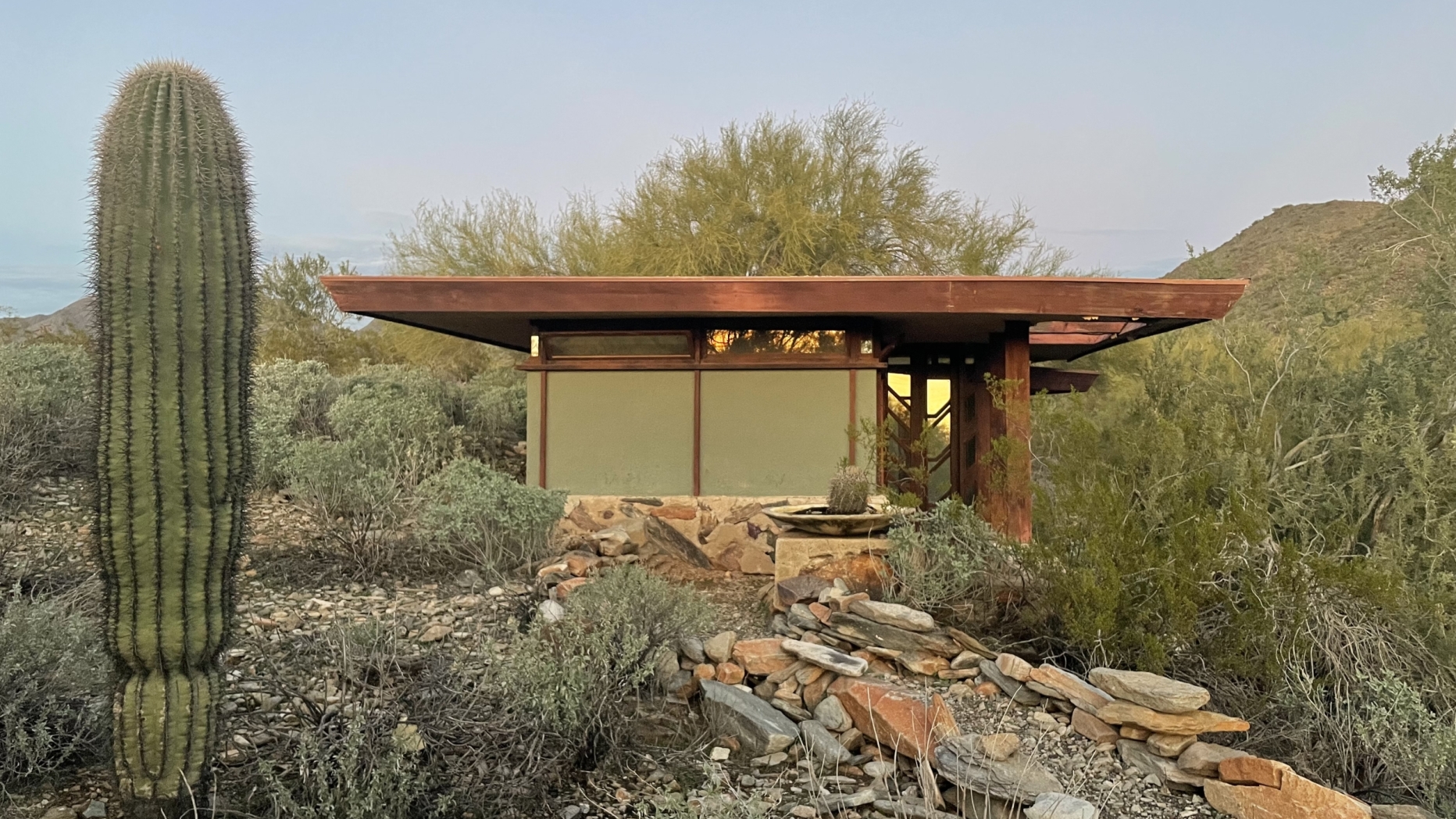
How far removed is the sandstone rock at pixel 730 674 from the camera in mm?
4562

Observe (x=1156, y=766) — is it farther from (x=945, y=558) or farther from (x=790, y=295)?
(x=790, y=295)

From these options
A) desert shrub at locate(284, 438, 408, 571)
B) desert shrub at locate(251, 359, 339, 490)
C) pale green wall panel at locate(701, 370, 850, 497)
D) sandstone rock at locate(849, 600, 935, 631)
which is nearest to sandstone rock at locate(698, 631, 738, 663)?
sandstone rock at locate(849, 600, 935, 631)

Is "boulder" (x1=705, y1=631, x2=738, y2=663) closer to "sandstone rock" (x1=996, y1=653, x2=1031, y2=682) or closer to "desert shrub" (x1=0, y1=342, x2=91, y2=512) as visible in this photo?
"sandstone rock" (x1=996, y1=653, x2=1031, y2=682)

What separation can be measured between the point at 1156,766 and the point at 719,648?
2155 mm

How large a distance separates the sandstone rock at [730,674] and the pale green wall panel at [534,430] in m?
4.01

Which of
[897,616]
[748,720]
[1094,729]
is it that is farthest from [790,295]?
[1094,729]

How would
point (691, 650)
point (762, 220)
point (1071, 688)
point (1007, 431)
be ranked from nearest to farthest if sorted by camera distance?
point (1071, 688), point (691, 650), point (1007, 431), point (762, 220)

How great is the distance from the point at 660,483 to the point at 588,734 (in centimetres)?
438

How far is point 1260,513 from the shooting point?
503 centimetres

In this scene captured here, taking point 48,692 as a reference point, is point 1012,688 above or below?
below

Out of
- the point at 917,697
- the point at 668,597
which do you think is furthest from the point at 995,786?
the point at 668,597

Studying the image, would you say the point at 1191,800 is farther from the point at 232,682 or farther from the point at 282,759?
the point at 232,682

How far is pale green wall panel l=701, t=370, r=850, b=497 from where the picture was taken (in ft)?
26.3

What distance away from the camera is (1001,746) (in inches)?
144
